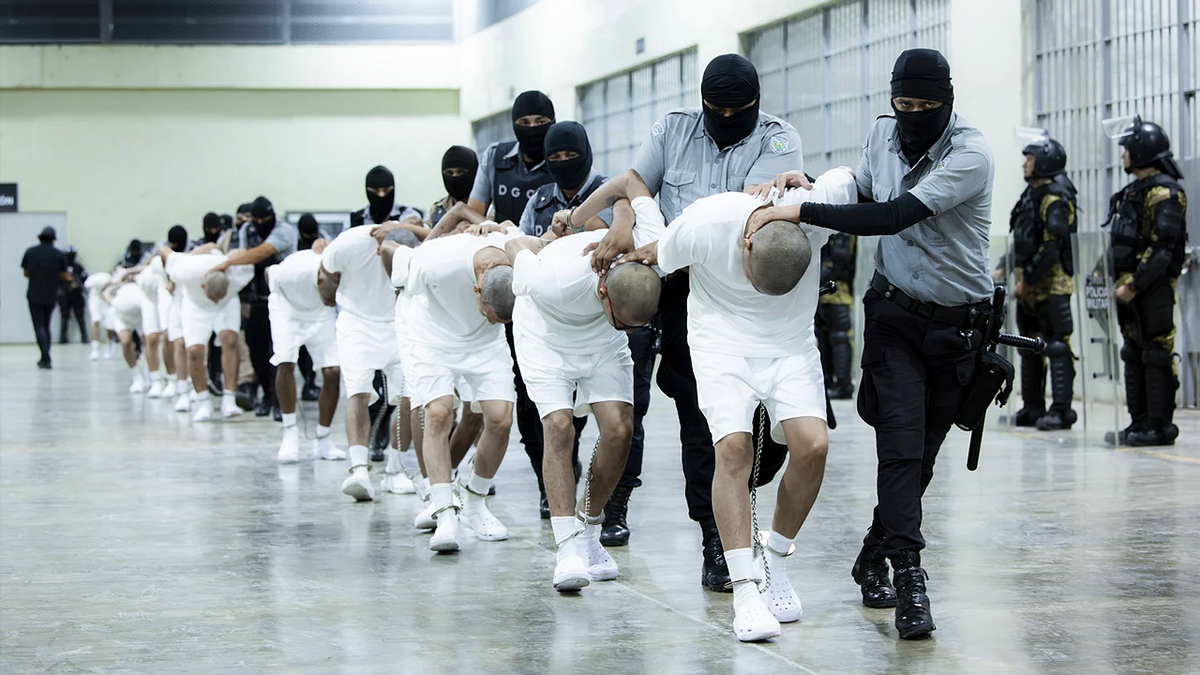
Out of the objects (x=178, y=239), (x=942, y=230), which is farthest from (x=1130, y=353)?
(x=178, y=239)

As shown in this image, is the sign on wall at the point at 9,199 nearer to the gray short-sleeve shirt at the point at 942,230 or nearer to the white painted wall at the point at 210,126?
the white painted wall at the point at 210,126

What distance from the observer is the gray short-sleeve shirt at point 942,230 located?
4.77 metres

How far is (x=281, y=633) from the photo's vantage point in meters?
4.93

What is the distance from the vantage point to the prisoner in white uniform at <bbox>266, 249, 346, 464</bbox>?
1019 cm

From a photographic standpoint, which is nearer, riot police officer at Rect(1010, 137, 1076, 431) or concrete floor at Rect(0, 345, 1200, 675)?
concrete floor at Rect(0, 345, 1200, 675)

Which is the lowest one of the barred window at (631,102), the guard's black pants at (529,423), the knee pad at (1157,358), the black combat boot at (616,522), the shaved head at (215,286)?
the black combat boot at (616,522)

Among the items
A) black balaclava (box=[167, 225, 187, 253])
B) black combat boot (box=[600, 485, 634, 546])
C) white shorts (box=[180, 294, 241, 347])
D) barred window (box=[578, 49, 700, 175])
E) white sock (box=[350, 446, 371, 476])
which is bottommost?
black combat boot (box=[600, 485, 634, 546])

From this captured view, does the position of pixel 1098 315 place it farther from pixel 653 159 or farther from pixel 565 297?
pixel 565 297

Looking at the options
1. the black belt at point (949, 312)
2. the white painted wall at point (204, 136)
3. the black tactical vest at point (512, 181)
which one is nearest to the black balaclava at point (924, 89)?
the black belt at point (949, 312)

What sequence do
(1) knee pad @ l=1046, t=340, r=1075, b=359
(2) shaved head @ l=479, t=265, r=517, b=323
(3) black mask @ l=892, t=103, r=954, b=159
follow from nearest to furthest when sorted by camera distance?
(3) black mask @ l=892, t=103, r=954, b=159 < (2) shaved head @ l=479, t=265, r=517, b=323 < (1) knee pad @ l=1046, t=340, r=1075, b=359

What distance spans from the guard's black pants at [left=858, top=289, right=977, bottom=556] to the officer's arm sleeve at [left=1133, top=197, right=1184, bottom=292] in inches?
209

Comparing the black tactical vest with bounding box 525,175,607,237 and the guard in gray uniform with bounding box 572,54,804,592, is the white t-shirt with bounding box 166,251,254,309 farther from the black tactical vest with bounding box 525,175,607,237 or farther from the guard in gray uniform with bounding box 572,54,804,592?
the guard in gray uniform with bounding box 572,54,804,592

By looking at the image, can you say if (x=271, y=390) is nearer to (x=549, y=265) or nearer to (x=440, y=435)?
(x=440, y=435)

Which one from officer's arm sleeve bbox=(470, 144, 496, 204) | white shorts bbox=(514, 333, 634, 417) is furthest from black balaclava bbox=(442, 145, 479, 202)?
white shorts bbox=(514, 333, 634, 417)
